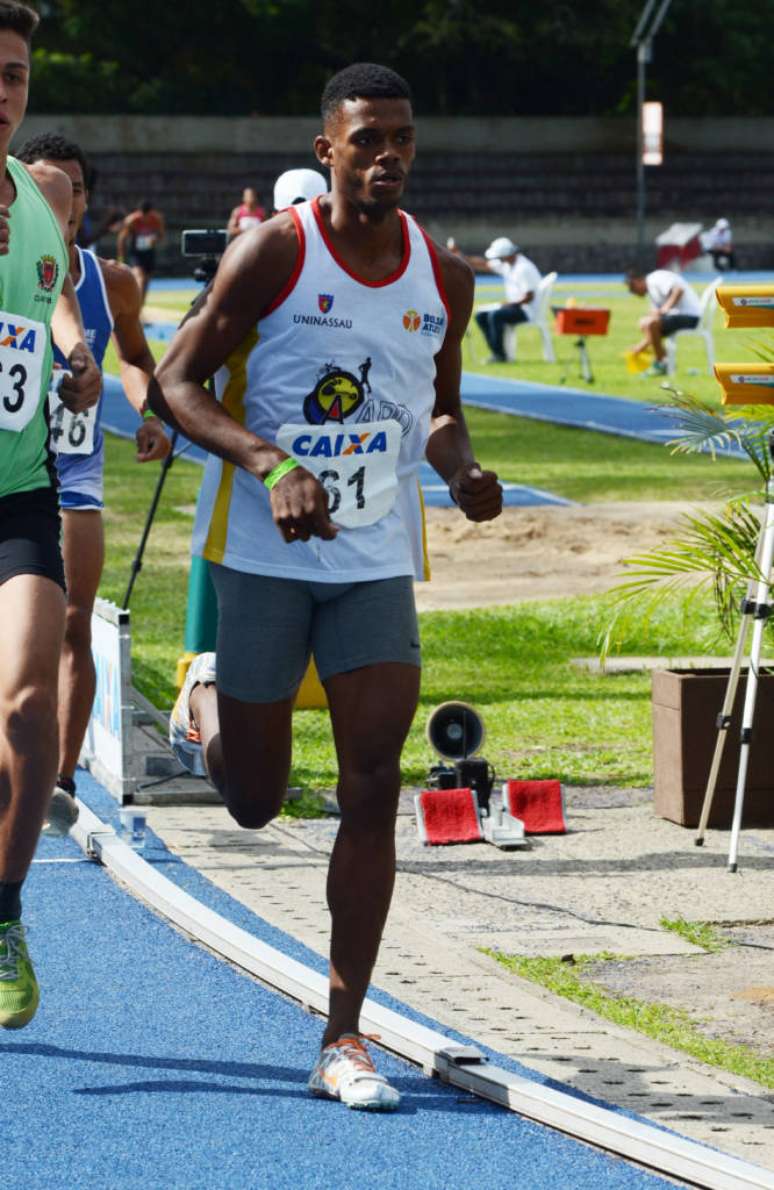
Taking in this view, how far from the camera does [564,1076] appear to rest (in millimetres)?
4961

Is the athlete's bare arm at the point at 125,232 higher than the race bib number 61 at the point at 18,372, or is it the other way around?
the athlete's bare arm at the point at 125,232

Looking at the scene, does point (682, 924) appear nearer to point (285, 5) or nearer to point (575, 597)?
point (575, 597)

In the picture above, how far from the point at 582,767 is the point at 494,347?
24.1 metres

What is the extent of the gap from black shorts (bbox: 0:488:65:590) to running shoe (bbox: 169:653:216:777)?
3.16ft

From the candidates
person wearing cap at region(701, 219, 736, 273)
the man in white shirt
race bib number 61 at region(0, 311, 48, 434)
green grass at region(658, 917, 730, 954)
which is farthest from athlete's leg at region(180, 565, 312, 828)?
person wearing cap at region(701, 219, 736, 273)

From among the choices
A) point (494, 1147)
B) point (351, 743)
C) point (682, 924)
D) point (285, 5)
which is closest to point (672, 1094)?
point (494, 1147)

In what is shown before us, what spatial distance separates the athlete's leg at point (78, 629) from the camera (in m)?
7.39

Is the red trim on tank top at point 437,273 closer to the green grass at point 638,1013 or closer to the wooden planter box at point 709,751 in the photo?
the green grass at point 638,1013

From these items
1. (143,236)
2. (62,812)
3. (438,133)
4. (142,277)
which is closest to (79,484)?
(62,812)

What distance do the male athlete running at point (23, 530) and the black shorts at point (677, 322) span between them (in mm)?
23212

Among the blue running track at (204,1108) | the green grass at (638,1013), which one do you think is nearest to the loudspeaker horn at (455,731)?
the green grass at (638,1013)

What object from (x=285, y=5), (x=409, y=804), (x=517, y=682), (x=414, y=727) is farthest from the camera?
(x=285, y=5)

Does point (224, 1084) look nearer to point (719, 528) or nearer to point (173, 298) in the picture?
point (719, 528)

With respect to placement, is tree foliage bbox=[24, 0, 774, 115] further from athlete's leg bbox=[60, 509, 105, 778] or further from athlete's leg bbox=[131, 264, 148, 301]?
athlete's leg bbox=[60, 509, 105, 778]
